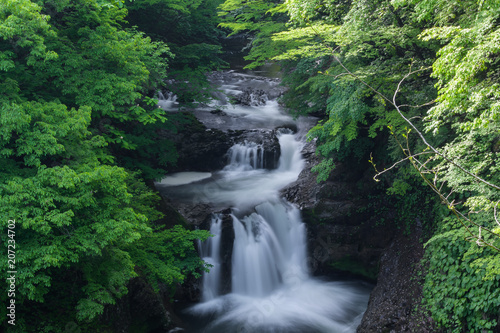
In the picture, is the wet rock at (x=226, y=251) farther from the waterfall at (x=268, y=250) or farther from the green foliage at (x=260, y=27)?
the green foliage at (x=260, y=27)

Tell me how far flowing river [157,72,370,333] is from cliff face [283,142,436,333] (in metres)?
0.46

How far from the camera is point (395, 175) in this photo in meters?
10.9

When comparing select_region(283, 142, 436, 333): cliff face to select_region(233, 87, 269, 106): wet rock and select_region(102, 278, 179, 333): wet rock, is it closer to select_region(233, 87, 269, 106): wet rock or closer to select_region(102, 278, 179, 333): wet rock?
select_region(102, 278, 179, 333): wet rock

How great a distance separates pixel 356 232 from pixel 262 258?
10.3ft

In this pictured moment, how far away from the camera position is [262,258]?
11.6 metres

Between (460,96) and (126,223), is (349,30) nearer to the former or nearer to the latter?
(460,96)

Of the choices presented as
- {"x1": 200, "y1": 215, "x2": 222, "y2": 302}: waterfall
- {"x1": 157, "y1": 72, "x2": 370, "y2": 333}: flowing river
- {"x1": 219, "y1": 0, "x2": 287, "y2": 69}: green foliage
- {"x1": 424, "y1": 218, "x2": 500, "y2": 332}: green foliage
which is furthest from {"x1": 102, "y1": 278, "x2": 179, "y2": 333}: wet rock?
{"x1": 219, "y1": 0, "x2": 287, "y2": 69}: green foliage

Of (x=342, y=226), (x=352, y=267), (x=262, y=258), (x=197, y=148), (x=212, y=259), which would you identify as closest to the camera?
(x=212, y=259)

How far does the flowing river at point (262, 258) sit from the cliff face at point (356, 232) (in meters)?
0.46

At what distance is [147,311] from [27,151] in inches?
177

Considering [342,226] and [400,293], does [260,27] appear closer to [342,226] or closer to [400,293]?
[342,226]

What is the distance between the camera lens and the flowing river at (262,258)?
9.82 meters

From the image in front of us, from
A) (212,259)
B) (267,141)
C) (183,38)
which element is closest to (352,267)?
(212,259)

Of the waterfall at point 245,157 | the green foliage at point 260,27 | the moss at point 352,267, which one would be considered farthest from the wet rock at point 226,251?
the green foliage at point 260,27
